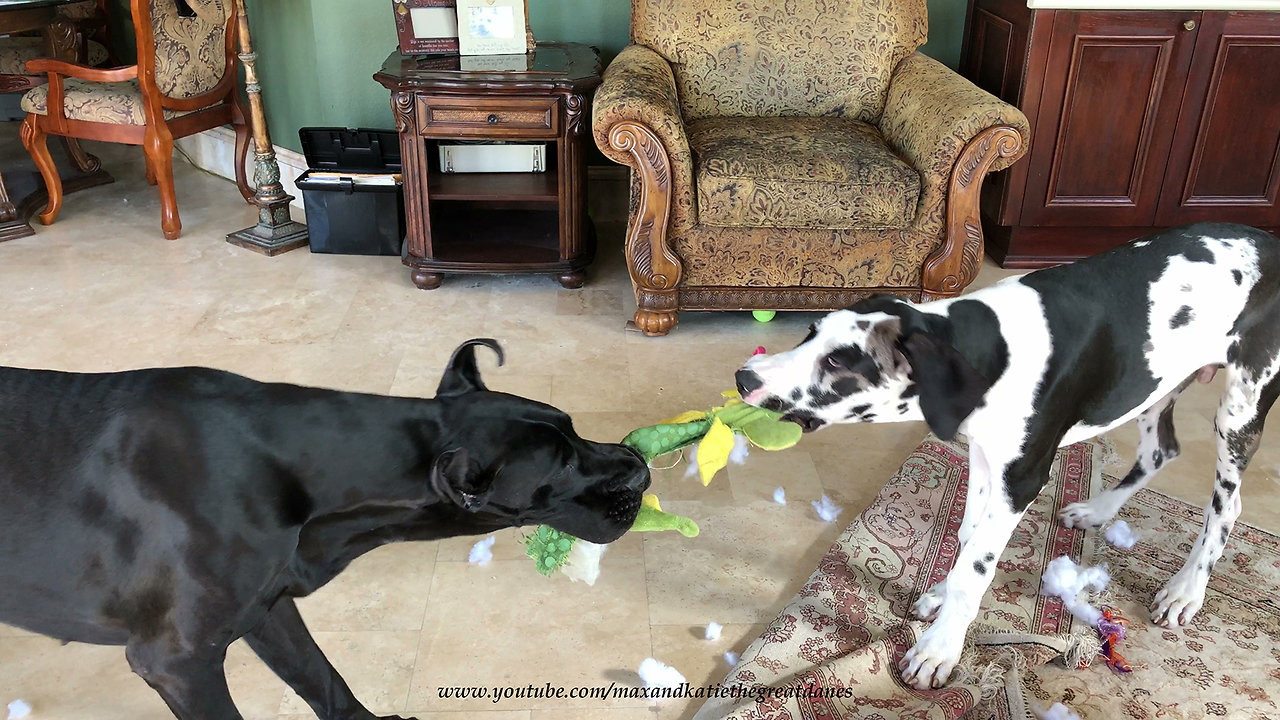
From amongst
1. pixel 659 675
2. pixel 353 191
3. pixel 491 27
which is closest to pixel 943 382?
pixel 659 675

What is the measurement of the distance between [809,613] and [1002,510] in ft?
1.55

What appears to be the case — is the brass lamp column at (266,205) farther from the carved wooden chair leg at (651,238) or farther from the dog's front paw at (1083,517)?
the dog's front paw at (1083,517)

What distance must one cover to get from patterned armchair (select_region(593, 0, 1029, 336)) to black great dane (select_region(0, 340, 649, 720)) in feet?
5.89

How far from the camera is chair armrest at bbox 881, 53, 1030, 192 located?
2.93 m

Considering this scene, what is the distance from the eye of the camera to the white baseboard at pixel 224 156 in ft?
14.3

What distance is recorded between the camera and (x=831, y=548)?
7.16 feet

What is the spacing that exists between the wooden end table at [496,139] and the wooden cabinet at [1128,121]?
5.38ft

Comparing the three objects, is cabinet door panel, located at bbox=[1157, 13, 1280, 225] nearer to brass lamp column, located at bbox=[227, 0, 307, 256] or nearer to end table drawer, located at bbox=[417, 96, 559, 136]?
end table drawer, located at bbox=[417, 96, 559, 136]

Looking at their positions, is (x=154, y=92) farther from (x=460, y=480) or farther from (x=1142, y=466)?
(x=1142, y=466)

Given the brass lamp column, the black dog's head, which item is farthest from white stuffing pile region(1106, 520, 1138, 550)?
the brass lamp column

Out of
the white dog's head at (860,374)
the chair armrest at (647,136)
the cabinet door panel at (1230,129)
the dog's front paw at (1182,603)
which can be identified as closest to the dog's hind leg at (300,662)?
the white dog's head at (860,374)

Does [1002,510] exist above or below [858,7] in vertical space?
below

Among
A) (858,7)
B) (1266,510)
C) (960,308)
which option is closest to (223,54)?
(858,7)

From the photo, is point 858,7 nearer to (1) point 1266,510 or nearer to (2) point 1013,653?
(1) point 1266,510
